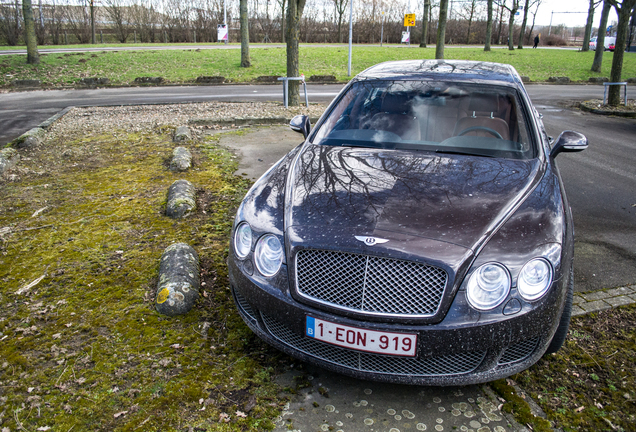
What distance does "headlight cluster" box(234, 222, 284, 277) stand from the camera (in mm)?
2604

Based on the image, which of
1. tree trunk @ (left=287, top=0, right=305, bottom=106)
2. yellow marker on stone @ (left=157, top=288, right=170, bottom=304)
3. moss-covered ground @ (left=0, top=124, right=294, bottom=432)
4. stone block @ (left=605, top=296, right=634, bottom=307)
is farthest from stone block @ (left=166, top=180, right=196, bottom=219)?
tree trunk @ (left=287, top=0, right=305, bottom=106)

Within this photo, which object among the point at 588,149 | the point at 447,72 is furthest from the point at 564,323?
the point at 588,149

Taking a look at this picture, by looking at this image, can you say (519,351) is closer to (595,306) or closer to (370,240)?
(370,240)

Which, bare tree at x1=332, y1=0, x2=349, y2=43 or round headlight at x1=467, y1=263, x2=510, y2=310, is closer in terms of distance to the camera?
round headlight at x1=467, y1=263, x2=510, y2=310

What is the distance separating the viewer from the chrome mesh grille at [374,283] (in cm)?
233

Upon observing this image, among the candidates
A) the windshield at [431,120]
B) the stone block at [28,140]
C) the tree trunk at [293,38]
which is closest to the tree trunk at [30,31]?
the tree trunk at [293,38]

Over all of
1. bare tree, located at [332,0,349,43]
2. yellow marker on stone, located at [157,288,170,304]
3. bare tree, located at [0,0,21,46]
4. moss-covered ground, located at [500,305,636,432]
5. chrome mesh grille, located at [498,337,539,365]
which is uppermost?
bare tree, located at [332,0,349,43]

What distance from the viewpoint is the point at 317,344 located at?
2551 mm

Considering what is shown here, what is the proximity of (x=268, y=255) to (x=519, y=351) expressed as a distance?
55.1 inches

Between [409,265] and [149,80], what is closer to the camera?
[409,265]

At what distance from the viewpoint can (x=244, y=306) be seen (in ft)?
9.38

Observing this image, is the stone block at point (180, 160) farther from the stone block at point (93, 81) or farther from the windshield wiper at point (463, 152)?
the stone block at point (93, 81)

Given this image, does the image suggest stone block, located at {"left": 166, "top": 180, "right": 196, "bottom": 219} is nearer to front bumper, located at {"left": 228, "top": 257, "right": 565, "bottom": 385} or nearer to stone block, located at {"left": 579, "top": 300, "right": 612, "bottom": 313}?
front bumper, located at {"left": 228, "top": 257, "right": 565, "bottom": 385}

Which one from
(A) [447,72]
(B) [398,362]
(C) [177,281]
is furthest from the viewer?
(A) [447,72]
